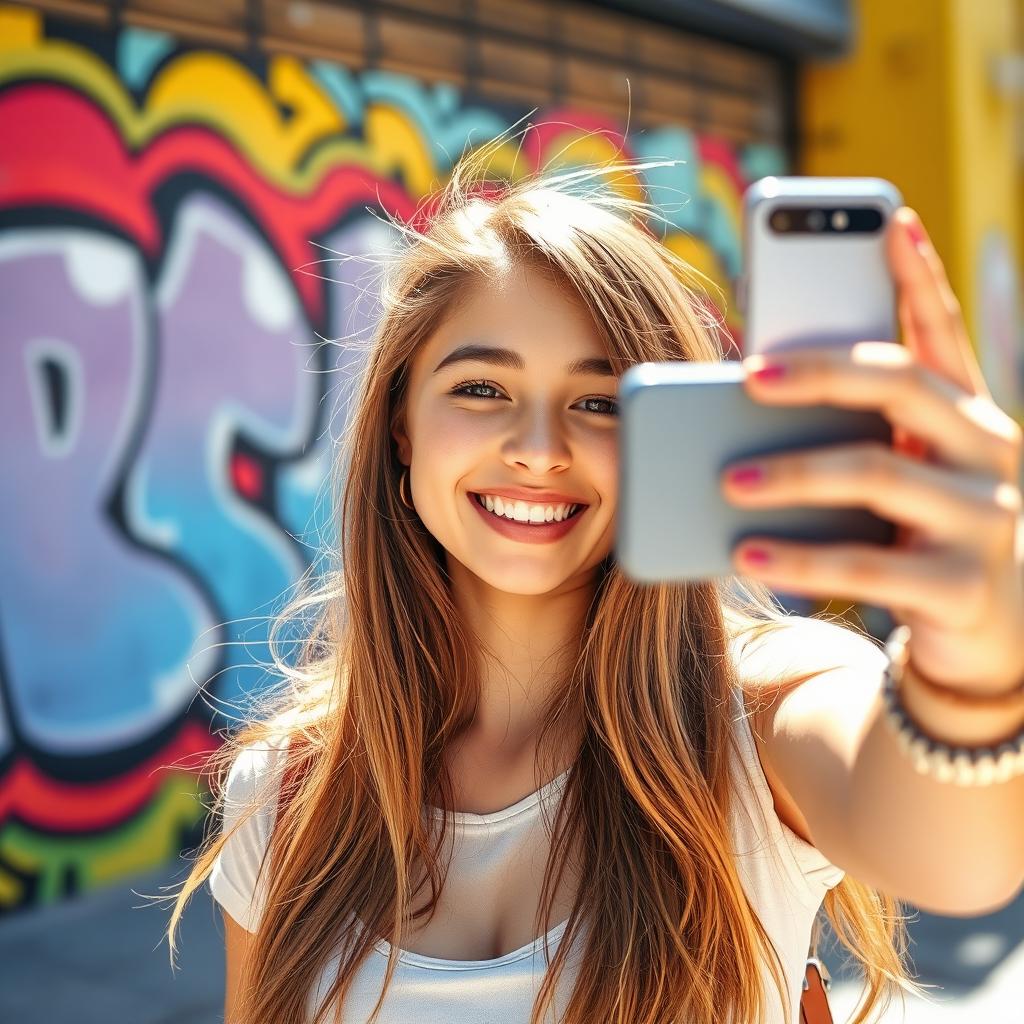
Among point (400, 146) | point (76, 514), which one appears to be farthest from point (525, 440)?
point (400, 146)

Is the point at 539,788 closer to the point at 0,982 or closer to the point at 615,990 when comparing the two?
the point at 615,990

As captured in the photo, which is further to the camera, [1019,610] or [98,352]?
[98,352]

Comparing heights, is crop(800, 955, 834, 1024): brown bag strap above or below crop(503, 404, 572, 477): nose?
below

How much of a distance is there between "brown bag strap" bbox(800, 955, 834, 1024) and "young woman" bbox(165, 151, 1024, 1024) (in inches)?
4.1

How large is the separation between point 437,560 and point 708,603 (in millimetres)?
443

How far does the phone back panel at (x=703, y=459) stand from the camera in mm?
795

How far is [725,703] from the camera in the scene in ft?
4.83

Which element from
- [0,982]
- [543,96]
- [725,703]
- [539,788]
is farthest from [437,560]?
[543,96]

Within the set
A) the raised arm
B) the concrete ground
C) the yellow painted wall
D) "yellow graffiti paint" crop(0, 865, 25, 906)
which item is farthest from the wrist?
the yellow painted wall

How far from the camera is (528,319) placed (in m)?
1.55

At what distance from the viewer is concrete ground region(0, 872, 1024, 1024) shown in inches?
136

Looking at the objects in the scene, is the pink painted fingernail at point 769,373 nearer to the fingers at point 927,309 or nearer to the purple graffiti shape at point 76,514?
the fingers at point 927,309

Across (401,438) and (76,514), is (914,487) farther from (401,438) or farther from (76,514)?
(76,514)

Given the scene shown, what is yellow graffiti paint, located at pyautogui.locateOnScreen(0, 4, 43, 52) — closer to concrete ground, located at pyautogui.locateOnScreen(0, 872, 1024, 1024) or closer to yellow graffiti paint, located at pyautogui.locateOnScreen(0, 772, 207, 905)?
yellow graffiti paint, located at pyautogui.locateOnScreen(0, 772, 207, 905)
